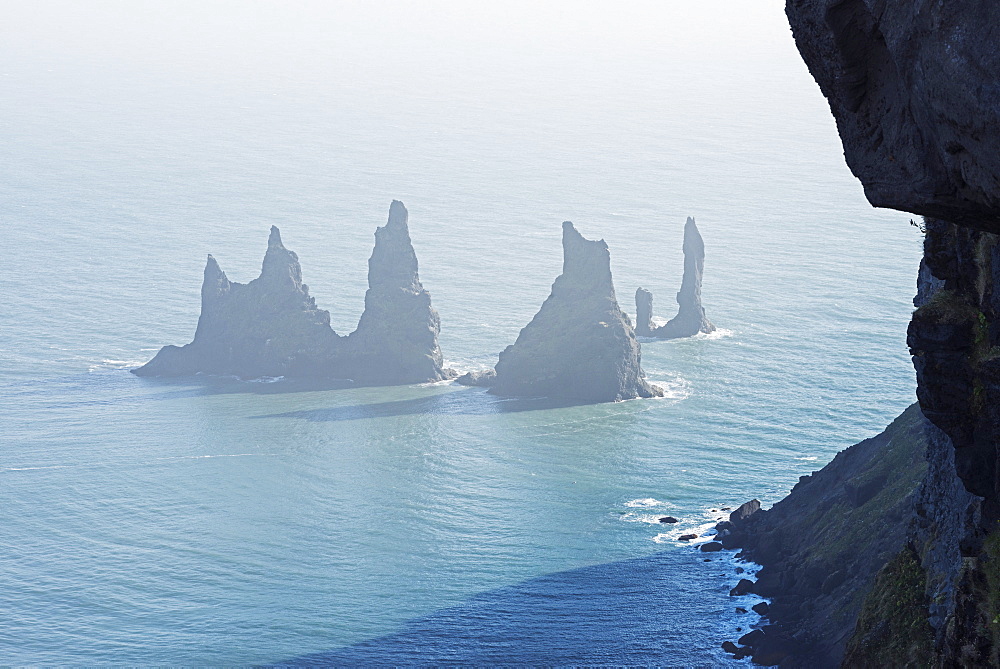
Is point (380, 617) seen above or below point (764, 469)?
below

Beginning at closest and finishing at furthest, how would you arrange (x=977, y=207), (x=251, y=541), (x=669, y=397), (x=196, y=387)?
(x=977, y=207)
(x=251, y=541)
(x=669, y=397)
(x=196, y=387)

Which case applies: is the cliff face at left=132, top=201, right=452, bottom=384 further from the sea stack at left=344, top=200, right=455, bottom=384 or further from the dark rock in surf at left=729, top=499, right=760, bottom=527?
the dark rock in surf at left=729, top=499, right=760, bottom=527

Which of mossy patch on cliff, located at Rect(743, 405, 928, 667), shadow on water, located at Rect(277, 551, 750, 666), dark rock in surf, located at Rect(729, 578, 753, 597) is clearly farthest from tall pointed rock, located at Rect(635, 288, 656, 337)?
dark rock in surf, located at Rect(729, 578, 753, 597)

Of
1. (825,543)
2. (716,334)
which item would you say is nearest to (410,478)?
(825,543)

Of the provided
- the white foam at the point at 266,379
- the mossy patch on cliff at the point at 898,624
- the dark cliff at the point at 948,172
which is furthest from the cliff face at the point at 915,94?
the white foam at the point at 266,379

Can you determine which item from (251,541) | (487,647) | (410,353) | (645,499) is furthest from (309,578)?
(410,353)

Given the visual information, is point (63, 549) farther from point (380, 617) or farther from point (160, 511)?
point (380, 617)

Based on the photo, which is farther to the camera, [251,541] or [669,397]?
[669,397]

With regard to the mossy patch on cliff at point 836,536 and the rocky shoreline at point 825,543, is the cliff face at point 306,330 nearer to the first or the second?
the rocky shoreline at point 825,543
